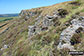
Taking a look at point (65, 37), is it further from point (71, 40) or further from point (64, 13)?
point (64, 13)

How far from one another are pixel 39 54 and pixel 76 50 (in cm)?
752

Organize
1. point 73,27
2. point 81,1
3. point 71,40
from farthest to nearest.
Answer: point 81,1, point 73,27, point 71,40

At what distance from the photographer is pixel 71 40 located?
16.5 meters

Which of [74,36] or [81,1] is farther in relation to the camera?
[81,1]

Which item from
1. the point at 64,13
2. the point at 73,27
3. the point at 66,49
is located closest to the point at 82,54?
the point at 66,49

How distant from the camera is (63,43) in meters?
16.8

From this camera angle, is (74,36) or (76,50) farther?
(74,36)

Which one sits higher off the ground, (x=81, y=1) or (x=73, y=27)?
(x=81, y=1)

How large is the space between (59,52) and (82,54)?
3366 millimetres

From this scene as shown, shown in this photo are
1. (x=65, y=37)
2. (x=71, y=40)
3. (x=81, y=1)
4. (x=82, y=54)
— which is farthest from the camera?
(x=81, y=1)

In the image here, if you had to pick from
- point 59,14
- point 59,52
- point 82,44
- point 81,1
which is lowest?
point 59,52

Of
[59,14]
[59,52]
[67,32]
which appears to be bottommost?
[59,52]

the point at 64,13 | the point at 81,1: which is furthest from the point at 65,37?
the point at 81,1

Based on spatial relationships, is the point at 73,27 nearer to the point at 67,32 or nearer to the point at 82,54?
the point at 67,32
